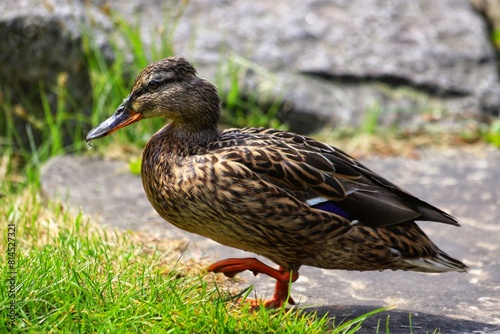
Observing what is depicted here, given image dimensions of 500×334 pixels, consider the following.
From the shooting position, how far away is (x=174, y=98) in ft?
14.2

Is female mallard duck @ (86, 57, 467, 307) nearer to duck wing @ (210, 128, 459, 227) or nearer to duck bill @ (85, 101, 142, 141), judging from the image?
duck wing @ (210, 128, 459, 227)

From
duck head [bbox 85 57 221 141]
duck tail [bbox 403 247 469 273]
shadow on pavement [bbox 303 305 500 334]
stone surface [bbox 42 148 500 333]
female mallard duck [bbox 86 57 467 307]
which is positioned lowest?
stone surface [bbox 42 148 500 333]

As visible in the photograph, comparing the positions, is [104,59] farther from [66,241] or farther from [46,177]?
[66,241]

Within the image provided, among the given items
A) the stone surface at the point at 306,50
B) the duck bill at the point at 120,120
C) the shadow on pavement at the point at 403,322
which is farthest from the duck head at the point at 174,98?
the stone surface at the point at 306,50

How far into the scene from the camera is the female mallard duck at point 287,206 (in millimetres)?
3830

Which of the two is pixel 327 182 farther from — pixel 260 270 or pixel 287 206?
pixel 260 270

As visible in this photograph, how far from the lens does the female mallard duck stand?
12.6ft

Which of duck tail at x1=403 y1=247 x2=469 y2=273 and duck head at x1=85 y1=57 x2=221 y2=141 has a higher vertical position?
duck head at x1=85 y1=57 x2=221 y2=141

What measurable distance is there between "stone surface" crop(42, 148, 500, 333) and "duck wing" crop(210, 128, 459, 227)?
45 centimetres

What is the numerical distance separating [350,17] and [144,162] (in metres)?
4.11

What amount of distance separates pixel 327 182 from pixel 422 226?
6.08 ft

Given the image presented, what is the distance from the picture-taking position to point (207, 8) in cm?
774

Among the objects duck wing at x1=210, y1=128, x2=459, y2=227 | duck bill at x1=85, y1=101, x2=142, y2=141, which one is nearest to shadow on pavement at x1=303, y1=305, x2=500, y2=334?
duck wing at x1=210, y1=128, x2=459, y2=227

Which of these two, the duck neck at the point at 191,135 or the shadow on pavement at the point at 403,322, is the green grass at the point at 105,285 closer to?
the shadow on pavement at the point at 403,322
